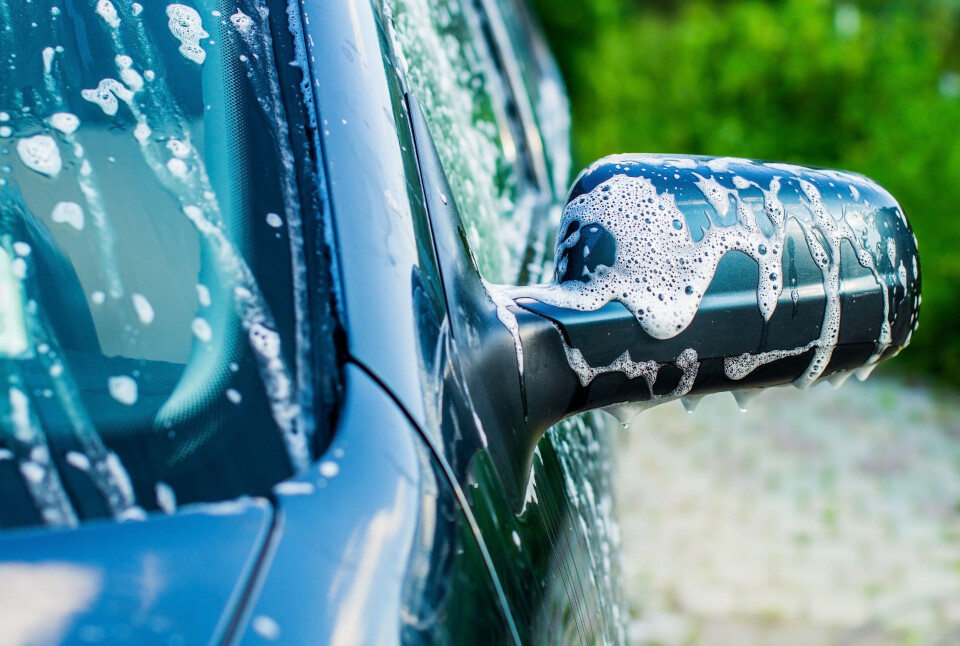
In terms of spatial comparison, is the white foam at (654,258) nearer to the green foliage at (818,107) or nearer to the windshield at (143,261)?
the windshield at (143,261)

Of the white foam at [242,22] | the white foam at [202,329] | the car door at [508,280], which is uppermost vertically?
the white foam at [242,22]

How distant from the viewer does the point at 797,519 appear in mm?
3635

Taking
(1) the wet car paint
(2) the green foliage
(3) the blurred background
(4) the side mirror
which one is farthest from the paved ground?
(1) the wet car paint

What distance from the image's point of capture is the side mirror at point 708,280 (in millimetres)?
969

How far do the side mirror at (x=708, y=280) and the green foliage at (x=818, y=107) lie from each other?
146 inches

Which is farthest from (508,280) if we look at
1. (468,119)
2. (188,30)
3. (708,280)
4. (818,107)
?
(818,107)

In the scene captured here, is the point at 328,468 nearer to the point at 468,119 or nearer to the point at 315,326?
the point at 315,326

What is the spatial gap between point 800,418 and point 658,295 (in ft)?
12.5

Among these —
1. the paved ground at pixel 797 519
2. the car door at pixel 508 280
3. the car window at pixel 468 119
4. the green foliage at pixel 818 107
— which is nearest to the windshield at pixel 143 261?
the car door at pixel 508 280

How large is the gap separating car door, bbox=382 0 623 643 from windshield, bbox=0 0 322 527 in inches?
6.2

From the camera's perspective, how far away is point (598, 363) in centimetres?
97

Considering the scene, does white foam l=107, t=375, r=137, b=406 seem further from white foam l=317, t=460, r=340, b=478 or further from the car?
white foam l=317, t=460, r=340, b=478

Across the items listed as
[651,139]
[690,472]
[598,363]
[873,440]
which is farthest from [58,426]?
[651,139]

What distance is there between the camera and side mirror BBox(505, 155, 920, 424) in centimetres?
97
